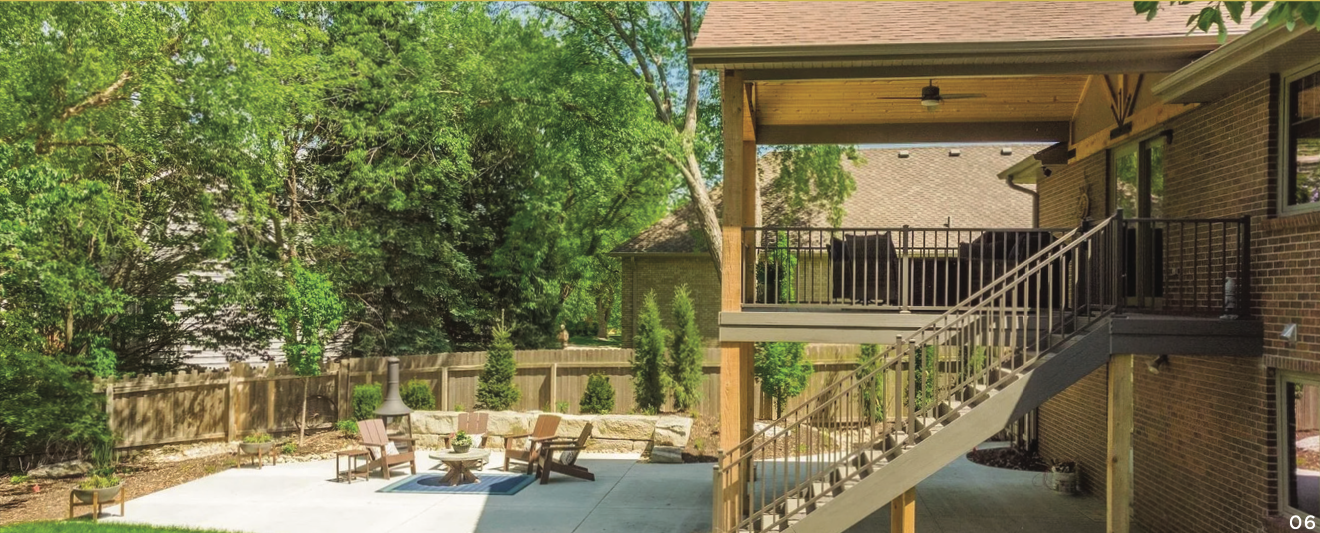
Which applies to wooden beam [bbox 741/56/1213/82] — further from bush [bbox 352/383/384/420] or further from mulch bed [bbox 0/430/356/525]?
bush [bbox 352/383/384/420]

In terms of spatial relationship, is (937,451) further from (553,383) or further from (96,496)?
(553,383)

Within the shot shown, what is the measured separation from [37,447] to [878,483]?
13.4 meters

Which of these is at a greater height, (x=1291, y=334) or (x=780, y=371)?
(x=1291, y=334)

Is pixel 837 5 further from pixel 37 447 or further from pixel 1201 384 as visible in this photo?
pixel 37 447

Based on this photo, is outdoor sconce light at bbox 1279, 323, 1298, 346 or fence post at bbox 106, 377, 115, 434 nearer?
outdoor sconce light at bbox 1279, 323, 1298, 346

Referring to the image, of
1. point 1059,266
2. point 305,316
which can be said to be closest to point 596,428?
point 305,316

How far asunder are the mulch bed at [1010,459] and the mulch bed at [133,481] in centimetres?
1096

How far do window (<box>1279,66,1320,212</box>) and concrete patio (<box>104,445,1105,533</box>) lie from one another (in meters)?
4.46

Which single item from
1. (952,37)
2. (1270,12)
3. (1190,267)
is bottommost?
(1190,267)

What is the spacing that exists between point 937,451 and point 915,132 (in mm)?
7038

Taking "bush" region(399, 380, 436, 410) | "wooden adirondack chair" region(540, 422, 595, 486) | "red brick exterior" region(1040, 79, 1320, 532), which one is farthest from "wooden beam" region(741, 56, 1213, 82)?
"bush" region(399, 380, 436, 410)

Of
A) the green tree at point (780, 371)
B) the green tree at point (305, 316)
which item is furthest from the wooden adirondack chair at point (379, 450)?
the green tree at point (780, 371)

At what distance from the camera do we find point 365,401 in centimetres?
1853

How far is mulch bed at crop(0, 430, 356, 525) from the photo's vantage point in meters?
12.6
